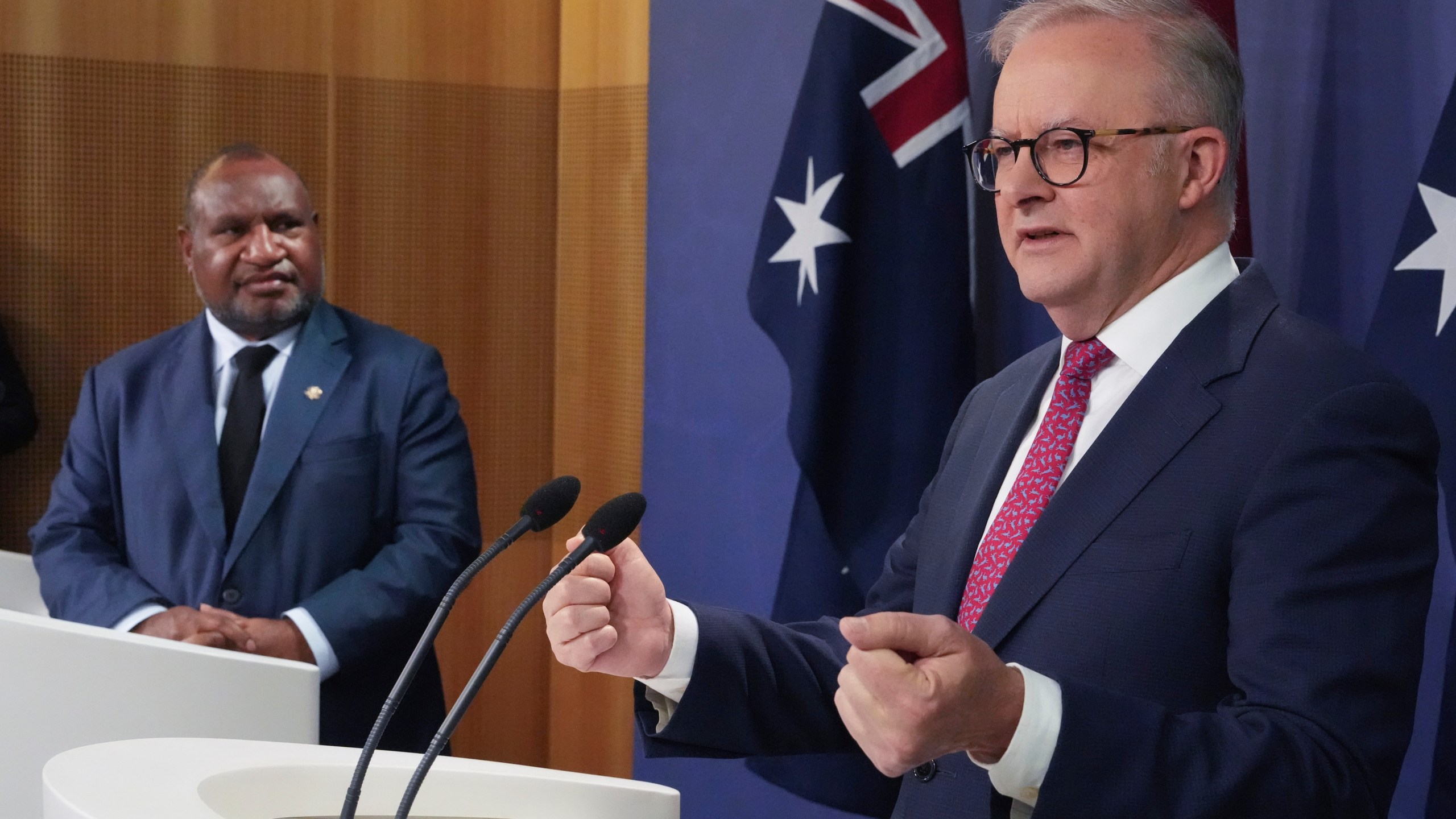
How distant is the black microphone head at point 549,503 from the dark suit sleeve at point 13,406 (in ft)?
9.51

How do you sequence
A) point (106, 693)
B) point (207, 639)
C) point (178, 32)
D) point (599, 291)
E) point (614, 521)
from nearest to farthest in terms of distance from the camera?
point (614, 521), point (106, 693), point (207, 639), point (178, 32), point (599, 291)

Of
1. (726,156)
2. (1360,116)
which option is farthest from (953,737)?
(726,156)

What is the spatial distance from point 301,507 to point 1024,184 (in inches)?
76.9

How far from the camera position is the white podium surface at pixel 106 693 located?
2.24m

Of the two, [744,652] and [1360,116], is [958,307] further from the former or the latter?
[744,652]

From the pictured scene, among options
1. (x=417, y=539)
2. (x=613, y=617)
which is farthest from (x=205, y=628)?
(x=613, y=617)

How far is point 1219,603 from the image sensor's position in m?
1.53

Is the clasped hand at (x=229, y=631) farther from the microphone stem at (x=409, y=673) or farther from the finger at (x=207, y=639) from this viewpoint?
the microphone stem at (x=409, y=673)

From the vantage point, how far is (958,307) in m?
3.12

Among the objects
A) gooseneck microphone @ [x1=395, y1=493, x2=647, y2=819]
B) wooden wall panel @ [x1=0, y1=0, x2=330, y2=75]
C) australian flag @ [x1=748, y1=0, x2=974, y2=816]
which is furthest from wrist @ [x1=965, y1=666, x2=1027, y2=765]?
wooden wall panel @ [x1=0, y1=0, x2=330, y2=75]

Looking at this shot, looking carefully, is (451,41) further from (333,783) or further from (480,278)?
(333,783)

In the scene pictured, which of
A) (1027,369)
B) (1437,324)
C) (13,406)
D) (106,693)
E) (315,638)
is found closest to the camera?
(1027,369)

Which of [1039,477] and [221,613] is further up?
[1039,477]

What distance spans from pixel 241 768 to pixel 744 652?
63 cm
